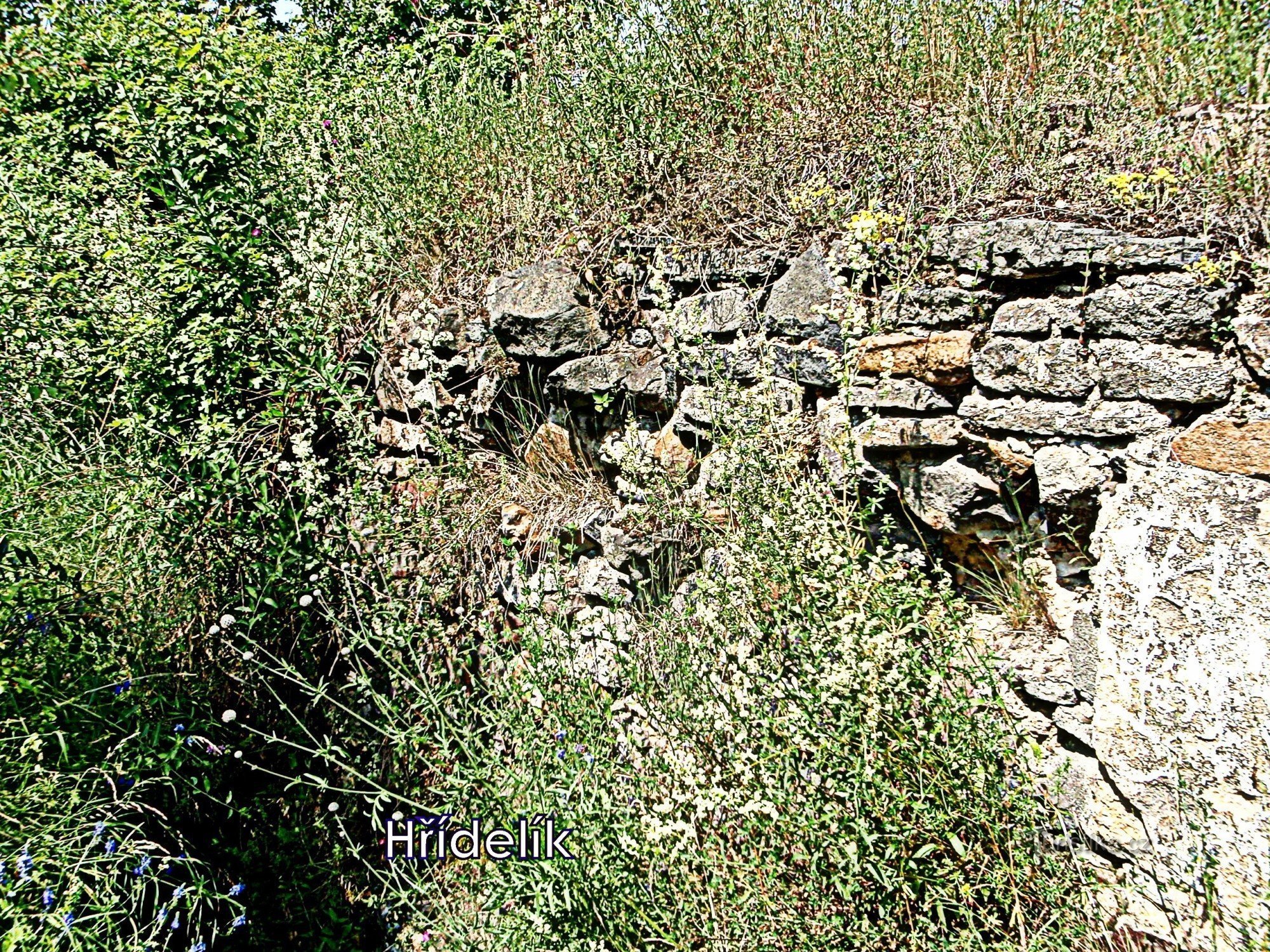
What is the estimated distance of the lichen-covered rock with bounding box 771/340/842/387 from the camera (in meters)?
2.69

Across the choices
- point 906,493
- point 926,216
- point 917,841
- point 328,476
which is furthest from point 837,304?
point 328,476

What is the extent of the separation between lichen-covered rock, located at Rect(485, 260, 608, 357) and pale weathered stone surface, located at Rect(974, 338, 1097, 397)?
140 cm

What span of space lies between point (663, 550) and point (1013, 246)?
1465 mm

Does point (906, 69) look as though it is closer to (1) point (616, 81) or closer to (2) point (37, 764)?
(1) point (616, 81)

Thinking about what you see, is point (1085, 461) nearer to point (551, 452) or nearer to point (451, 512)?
point (551, 452)

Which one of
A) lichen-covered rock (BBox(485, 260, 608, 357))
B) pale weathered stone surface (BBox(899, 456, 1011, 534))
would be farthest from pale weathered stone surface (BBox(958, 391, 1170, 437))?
lichen-covered rock (BBox(485, 260, 608, 357))

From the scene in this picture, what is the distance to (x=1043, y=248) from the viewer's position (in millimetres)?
2355

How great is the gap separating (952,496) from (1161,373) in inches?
24.3

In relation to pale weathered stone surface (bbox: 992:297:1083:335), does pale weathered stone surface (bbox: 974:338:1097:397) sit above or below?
below

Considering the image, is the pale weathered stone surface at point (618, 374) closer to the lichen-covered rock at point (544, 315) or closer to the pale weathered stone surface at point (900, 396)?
the lichen-covered rock at point (544, 315)

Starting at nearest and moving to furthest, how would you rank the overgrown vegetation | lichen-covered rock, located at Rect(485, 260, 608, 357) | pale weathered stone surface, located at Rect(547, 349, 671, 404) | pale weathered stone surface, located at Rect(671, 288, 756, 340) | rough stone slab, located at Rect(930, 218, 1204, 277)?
the overgrown vegetation, rough stone slab, located at Rect(930, 218, 1204, 277), pale weathered stone surface, located at Rect(671, 288, 756, 340), pale weathered stone surface, located at Rect(547, 349, 671, 404), lichen-covered rock, located at Rect(485, 260, 608, 357)

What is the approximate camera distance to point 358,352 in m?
3.80

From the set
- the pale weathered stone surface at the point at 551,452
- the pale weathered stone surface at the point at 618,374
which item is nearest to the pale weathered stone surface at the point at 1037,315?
the pale weathered stone surface at the point at 618,374

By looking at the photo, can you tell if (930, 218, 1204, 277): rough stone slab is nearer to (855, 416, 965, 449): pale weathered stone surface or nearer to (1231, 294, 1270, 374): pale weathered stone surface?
(1231, 294, 1270, 374): pale weathered stone surface
